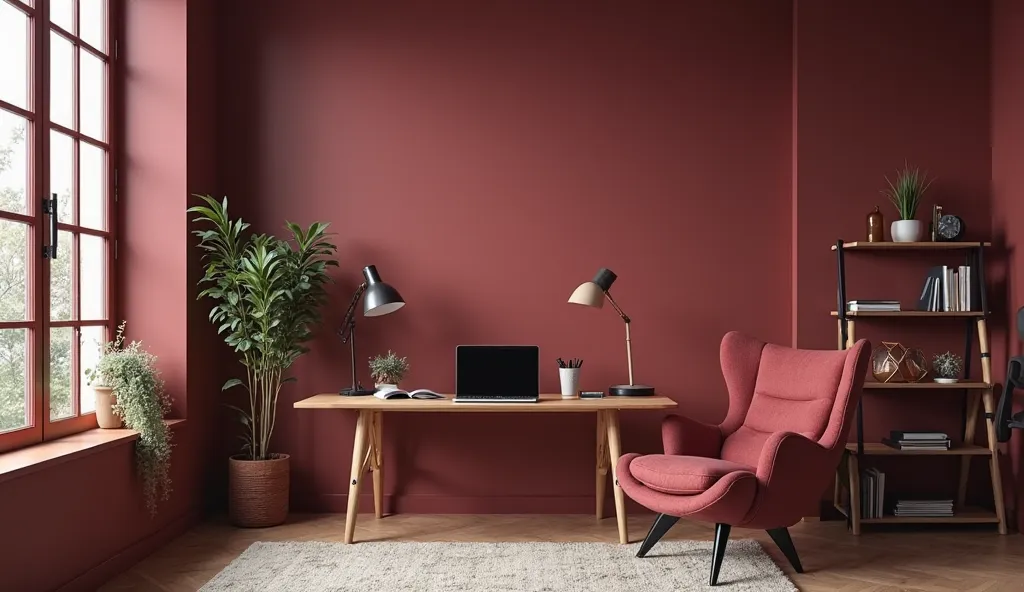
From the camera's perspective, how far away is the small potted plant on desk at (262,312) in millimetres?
4152

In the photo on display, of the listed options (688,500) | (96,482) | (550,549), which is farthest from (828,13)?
(96,482)

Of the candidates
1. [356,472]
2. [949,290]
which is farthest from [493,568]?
[949,290]

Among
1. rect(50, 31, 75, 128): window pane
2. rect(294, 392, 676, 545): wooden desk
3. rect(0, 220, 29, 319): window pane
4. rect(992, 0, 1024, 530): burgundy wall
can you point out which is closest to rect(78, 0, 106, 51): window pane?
rect(50, 31, 75, 128): window pane

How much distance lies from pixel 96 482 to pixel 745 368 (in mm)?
2914

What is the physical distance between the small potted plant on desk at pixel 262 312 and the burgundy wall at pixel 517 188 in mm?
298

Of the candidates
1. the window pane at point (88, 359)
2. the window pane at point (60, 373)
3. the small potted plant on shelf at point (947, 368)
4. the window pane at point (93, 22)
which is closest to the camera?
the window pane at point (60, 373)

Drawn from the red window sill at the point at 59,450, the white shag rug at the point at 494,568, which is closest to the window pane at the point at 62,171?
the red window sill at the point at 59,450

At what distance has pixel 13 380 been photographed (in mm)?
3182

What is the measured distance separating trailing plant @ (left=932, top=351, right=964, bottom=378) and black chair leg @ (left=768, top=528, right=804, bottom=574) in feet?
4.63

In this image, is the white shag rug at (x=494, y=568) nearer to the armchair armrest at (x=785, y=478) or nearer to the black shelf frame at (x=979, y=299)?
the armchair armrest at (x=785, y=478)

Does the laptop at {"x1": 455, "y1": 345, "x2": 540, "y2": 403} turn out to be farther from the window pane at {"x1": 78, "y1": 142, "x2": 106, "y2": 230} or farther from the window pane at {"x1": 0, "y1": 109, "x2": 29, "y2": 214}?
the window pane at {"x1": 0, "y1": 109, "x2": 29, "y2": 214}

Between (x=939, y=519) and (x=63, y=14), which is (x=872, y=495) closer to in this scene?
(x=939, y=519)

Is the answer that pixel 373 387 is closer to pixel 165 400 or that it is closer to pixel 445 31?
pixel 165 400

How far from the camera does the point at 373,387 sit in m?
4.61
